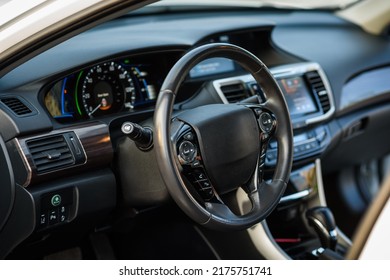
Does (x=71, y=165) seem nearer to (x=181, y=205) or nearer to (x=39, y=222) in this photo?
(x=39, y=222)

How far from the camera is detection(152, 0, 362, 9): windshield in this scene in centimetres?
266

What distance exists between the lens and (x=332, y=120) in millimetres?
2541

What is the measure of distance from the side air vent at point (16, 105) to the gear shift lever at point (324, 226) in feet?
3.36

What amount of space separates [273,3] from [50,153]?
149 cm

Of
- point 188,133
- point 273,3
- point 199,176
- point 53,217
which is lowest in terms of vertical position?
point 53,217

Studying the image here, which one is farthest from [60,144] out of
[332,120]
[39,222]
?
[332,120]

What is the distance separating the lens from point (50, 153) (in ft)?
5.66

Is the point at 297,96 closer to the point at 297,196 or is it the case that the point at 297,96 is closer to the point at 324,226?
the point at 297,196

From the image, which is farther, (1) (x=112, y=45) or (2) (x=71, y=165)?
(1) (x=112, y=45)

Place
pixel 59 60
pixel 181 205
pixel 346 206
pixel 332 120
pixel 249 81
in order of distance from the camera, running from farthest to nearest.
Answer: pixel 346 206
pixel 332 120
pixel 249 81
pixel 59 60
pixel 181 205

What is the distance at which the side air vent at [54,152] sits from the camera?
1.70 metres

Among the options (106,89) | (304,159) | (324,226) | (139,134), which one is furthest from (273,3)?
(139,134)

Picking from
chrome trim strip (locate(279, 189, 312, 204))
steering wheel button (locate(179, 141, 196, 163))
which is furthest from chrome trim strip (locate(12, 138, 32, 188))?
chrome trim strip (locate(279, 189, 312, 204))
